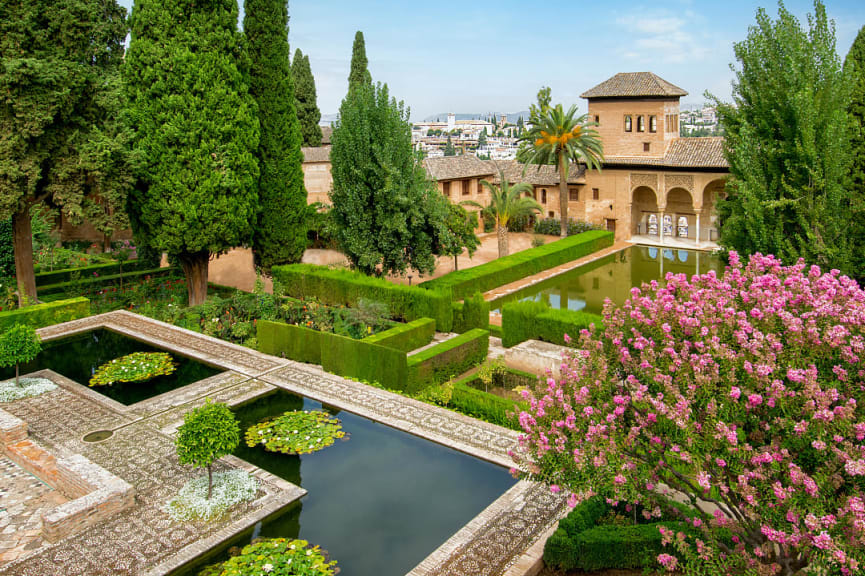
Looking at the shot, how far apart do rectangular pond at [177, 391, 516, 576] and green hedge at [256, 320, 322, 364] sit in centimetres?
343

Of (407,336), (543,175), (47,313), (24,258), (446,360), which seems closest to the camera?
(446,360)

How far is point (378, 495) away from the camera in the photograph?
10.3 m

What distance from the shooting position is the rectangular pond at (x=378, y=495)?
354 inches

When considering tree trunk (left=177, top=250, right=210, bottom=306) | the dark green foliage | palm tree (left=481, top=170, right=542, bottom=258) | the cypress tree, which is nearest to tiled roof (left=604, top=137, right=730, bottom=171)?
palm tree (left=481, top=170, right=542, bottom=258)

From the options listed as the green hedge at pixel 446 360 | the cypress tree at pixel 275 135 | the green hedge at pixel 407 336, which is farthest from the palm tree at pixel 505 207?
the green hedge at pixel 446 360

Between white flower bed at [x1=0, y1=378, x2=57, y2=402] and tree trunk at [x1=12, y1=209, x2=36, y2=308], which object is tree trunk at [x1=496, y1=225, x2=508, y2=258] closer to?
tree trunk at [x1=12, y1=209, x2=36, y2=308]

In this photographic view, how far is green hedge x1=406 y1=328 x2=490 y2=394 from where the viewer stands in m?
14.5

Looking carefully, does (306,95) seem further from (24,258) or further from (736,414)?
(736,414)

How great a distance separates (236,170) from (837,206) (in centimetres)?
1528

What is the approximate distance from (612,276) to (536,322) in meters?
11.0

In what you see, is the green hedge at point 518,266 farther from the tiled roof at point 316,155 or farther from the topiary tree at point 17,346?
the tiled roof at point 316,155

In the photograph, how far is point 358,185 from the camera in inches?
816

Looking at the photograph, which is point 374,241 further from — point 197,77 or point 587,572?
point 587,572

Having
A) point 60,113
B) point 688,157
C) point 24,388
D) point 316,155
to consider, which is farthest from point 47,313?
point 688,157
